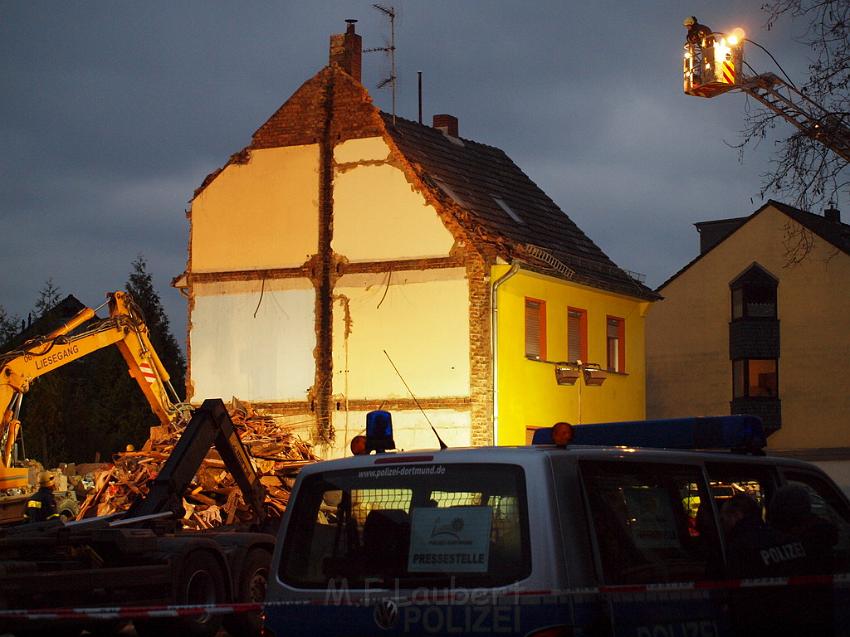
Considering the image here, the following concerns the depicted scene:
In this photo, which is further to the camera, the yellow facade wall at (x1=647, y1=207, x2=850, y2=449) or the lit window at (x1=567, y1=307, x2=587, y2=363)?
the yellow facade wall at (x1=647, y1=207, x2=850, y2=449)

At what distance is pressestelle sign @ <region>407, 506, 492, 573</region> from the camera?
6629mm

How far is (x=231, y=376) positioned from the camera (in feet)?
112

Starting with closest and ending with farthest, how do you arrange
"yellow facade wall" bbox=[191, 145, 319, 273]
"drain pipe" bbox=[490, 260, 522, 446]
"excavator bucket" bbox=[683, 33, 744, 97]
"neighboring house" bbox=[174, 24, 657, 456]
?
"excavator bucket" bbox=[683, 33, 744, 97] < "drain pipe" bbox=[490, 260, 522, 446] < "neighboring house" bbox=[174, 24, 657, 456] < "yellow facade wall" bbox=[191, 145, 319, 273]

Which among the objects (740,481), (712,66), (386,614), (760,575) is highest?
(712,66)

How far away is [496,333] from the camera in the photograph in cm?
3116

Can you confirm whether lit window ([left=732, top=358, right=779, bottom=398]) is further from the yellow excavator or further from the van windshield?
the van windshield

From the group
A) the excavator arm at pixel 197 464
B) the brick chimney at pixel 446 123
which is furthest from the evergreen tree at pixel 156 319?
the excavator arm at pixel 197 464

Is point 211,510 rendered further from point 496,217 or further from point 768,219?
point 768,219

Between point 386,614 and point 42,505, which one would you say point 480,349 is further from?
point 386,614

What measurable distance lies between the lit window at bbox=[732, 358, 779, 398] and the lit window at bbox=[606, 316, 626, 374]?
64.4 feet

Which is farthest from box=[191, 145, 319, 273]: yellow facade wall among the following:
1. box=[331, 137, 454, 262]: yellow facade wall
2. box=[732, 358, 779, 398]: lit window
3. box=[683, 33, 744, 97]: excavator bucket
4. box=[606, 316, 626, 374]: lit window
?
box=[732, 358, 779, 398]: lit window

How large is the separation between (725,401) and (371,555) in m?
51.1

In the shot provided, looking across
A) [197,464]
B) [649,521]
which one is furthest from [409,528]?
[197,464]

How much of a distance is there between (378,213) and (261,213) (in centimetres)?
331
